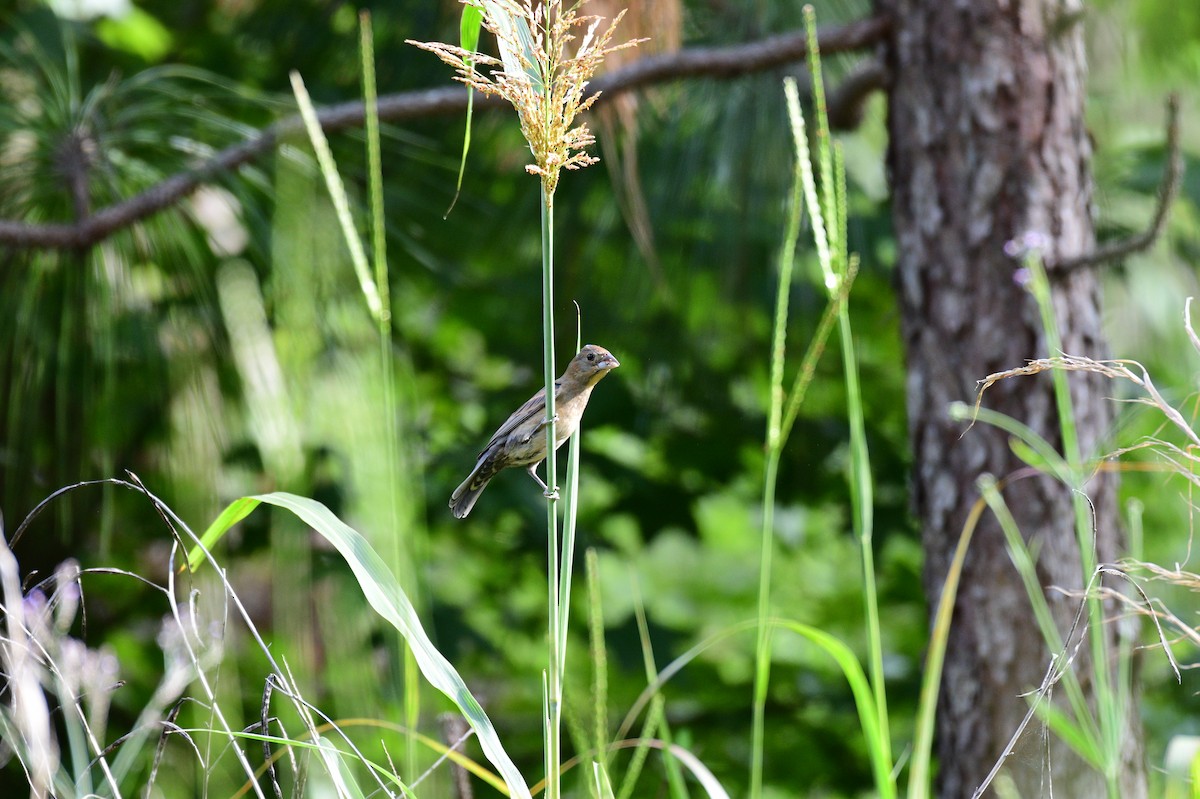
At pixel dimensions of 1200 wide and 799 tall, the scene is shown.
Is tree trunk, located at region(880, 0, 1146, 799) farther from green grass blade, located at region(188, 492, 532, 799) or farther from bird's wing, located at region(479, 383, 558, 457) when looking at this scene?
green grass blade, located at region(188, 492, 532, 799)

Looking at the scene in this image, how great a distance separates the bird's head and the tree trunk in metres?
1.18

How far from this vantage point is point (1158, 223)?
6.25 ft

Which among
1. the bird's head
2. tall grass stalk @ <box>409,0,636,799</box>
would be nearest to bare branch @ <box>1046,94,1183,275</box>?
the bird's head

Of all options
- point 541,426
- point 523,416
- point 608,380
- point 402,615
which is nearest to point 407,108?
point 608,380

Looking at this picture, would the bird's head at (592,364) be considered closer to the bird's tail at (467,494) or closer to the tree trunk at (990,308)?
the bird's tail at (467,494)

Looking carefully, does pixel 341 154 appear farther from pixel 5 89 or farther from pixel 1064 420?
pixel 1064 420

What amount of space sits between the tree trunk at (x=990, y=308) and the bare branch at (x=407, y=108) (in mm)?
230

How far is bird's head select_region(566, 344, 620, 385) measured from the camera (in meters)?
1.05

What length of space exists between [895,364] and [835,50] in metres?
1.18

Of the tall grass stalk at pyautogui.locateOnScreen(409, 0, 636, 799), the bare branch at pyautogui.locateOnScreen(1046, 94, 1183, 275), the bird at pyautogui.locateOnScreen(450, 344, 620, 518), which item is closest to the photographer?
the tall grass stalk at pyautogui.locateOnScreen(409, 0, 636, 799)

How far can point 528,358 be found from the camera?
3100mm

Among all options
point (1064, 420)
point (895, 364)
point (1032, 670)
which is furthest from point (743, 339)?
point (1064, 420)

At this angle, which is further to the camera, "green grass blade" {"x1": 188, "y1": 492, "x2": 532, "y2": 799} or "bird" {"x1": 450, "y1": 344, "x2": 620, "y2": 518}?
"bird" {"x1": 450, "y1": 344, "x2": 620, "y2": 518}

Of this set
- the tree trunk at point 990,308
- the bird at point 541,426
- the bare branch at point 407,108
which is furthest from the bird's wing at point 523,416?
the tree trunk at point 990,308
